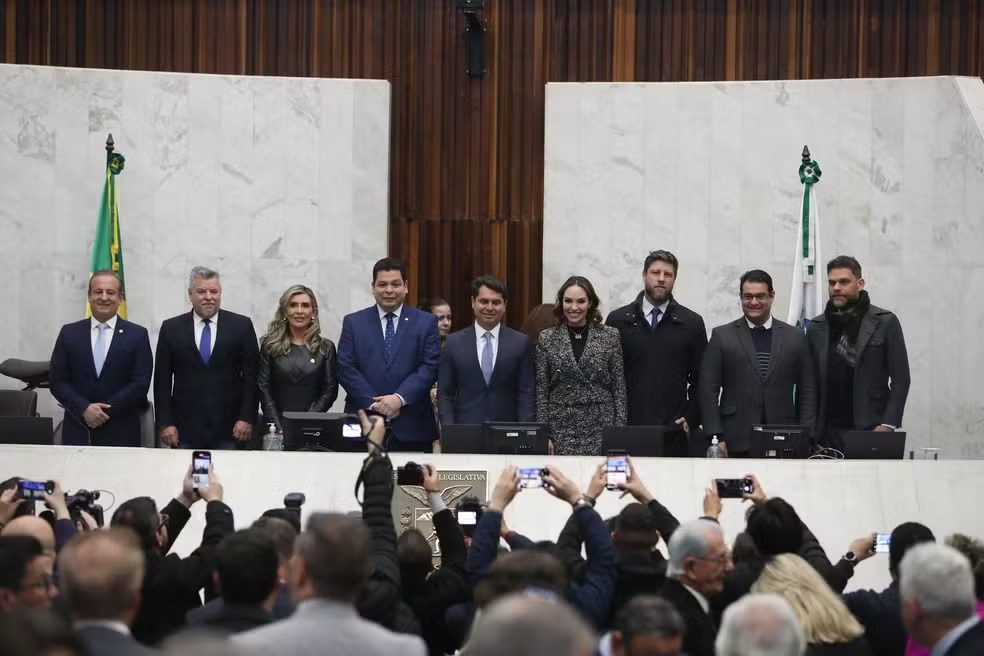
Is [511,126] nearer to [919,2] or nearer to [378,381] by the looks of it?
[919,2]

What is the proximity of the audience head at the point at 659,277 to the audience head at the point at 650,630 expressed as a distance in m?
5.05

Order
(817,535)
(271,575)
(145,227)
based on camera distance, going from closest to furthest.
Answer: (271,575)
(817,535)
(145,227)

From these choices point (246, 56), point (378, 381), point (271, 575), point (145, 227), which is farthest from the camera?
point (246, 56)

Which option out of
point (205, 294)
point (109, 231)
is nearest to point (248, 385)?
point (205, 294)

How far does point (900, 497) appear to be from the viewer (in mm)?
7465

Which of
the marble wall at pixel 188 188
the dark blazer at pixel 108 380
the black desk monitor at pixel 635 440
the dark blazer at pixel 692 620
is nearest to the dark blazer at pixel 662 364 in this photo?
the black desk monitor at pixel 635 440

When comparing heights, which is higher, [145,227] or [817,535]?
[145,227]

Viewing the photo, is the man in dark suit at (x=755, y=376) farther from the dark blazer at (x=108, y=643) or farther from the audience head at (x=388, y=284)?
the dark blazer at (x=108, y=643)

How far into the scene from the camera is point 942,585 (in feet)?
12.3

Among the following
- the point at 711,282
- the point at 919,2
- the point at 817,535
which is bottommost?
the point at 817,535

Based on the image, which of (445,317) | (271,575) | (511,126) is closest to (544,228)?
(511,126)

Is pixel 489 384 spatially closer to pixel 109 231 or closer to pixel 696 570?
pixel 696 570

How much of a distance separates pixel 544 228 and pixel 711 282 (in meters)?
1.30

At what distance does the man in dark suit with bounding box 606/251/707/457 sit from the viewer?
8.44 meters
